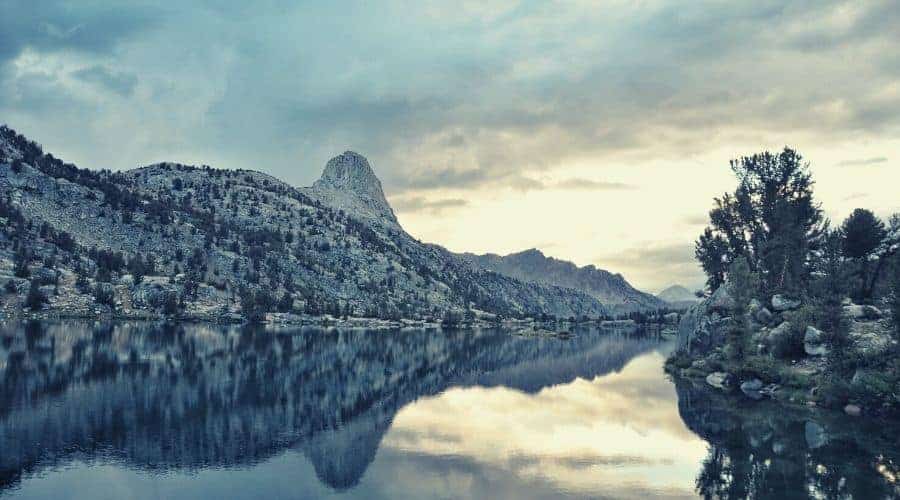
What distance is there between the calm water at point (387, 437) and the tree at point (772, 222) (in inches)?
1035

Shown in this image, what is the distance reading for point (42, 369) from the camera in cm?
5747

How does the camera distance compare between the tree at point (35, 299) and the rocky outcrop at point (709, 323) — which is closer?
Result: the rocky outcrop at point (709, 323)

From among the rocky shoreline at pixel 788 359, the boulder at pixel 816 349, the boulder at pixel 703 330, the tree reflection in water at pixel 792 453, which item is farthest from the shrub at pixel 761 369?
the boulder at pixel 703 330

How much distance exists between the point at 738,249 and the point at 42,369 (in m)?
96.9

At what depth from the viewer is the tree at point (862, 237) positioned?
254 ft

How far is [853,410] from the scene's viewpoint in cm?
4456

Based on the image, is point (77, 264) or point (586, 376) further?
point (77, 264)

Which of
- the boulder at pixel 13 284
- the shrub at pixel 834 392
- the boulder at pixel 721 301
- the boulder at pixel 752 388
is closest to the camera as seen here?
the shrub at pixel 834 392

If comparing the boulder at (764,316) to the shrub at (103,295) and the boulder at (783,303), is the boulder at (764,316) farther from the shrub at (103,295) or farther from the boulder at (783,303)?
the shrub at (103,295)

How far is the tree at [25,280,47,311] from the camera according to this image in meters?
134

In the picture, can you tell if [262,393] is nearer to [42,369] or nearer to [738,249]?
[42,369]

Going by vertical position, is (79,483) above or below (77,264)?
below

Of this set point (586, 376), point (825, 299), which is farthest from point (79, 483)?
point (586, 376)

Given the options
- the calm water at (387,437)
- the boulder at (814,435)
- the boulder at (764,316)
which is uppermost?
the boulder at (764,316)
